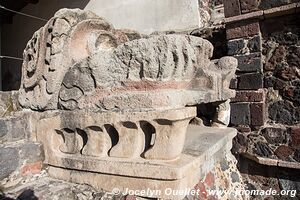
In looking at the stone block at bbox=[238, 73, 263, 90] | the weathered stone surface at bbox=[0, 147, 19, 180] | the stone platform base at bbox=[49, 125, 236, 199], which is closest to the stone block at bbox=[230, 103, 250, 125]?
the stone block at bbox=[238, 73, 263, 90]

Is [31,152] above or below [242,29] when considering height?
below

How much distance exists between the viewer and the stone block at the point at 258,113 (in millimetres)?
3592

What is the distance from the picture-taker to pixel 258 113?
362 cm

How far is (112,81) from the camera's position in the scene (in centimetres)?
164

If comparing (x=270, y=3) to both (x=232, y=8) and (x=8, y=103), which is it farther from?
(x=8, y=103)

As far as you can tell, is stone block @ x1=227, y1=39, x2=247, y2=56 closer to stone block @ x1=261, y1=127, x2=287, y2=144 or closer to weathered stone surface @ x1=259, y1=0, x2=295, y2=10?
weathered stone surface @ x1=259, y1=0, x2=295, y2=10

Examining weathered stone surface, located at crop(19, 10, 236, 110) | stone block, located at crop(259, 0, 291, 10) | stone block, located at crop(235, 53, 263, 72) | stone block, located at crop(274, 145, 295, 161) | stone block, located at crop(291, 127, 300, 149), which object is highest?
stone block, located at crop(259, 0, 291, 10)

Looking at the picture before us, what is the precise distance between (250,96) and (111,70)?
2.52 m

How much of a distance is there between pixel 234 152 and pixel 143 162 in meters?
2.63

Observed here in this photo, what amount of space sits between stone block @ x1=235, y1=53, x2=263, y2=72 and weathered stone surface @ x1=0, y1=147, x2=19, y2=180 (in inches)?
114

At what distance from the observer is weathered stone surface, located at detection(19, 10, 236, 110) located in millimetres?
1484

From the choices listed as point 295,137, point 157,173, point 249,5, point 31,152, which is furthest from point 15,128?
point 249,5

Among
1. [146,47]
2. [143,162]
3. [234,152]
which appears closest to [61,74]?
[146,47]

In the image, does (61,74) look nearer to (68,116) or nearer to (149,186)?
(68,116)
